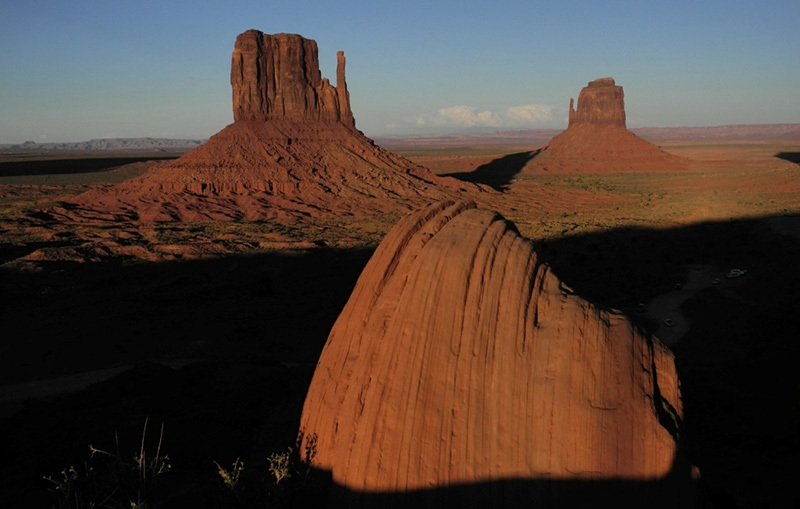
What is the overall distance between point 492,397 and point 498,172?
347 feet

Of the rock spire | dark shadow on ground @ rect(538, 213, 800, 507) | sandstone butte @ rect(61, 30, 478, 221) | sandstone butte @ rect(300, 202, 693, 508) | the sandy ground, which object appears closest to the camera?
sandstone butte @ rect(300, 202, 693, 508)

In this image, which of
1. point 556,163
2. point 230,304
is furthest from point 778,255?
point 556,163

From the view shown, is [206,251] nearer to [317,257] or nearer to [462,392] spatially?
[317,257]

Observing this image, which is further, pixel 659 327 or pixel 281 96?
pixel 281 96

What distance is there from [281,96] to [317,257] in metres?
41.1

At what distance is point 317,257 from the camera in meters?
38.2

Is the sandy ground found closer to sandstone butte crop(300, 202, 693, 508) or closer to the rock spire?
sandstone butte crop(300, 202, 693, 508)

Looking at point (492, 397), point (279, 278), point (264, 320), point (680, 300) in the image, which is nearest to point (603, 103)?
point (680, 300)

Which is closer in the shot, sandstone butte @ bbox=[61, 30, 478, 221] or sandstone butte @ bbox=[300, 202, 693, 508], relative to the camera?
sandstone butte @ bbox=[300, 202, 693, 508]

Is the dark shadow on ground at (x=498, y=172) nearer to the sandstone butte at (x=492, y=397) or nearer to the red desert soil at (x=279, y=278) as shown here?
the red desert soil at (x=279, y=278)

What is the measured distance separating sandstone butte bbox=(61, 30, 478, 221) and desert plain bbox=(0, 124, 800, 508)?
486cm

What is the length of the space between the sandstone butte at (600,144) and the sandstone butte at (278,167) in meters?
50.5

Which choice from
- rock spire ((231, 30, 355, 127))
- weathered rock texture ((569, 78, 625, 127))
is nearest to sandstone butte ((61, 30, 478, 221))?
rock spire ((231, 30, 355, 127))

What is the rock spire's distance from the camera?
69.6 m
